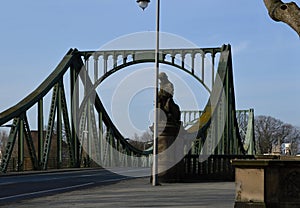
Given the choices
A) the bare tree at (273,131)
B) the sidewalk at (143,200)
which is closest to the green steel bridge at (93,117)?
the sidewalk at (143,200)

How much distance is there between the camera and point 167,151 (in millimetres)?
23938

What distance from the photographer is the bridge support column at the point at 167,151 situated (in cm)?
2400

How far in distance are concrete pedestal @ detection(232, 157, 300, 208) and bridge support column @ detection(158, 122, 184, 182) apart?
→ 11.5 m

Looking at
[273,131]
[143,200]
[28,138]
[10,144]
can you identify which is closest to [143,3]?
[143,200]

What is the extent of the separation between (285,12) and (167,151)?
41.6ft

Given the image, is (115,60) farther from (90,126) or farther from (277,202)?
(277,202)

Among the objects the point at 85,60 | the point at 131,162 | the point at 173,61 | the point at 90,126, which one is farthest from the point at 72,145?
the point at 131,162

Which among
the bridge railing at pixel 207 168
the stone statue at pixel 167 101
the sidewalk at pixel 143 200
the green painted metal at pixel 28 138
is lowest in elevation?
the sidewalk at pixel 143 200

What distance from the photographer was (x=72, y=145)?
1836 inches

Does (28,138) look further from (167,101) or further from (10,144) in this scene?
(167,101)

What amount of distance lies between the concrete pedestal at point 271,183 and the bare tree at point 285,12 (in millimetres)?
2615

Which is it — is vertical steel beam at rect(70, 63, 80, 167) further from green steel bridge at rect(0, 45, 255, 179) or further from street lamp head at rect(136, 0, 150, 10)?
street lamp head at rect(136, 0, 150, 10)

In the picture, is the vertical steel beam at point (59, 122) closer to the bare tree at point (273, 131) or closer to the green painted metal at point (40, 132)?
the green painted metal at point (40, 132)

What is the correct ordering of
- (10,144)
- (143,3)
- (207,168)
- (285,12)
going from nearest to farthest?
(285,12) < (143,3) < (207,168) < (10,144)
